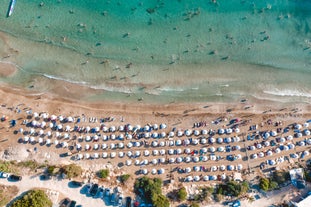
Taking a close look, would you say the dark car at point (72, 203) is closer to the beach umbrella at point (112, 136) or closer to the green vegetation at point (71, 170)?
the green vegetation at point (71, 170)

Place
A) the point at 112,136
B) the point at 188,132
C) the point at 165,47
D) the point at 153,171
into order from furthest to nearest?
the point at 165,47 → the point at 188,132 → the point at 112,136 → the point at 153,171

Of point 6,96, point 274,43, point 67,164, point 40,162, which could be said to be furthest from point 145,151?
point 274,43

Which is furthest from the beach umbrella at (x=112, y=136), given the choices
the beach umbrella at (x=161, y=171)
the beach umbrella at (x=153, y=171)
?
the beach umbrella at (x=161, y=171)

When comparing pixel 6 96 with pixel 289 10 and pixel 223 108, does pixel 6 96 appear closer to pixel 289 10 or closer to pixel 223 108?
pixel 223 108

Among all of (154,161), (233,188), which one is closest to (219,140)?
(233,188)

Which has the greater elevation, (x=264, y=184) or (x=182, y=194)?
(x=264, y=184)

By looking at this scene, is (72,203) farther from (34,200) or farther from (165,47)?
(165,47)

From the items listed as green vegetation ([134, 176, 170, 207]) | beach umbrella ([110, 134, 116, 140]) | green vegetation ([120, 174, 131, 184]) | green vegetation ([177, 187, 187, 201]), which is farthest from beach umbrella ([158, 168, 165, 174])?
beach umbrella ([110, 134, 116, 140])

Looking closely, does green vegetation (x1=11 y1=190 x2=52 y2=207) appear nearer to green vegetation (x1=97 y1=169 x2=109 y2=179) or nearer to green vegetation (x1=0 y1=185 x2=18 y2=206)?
green vegetation (x1=0 y1=185 x2=18 y2=206)
